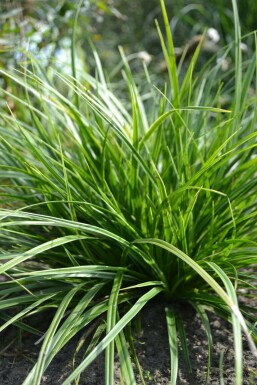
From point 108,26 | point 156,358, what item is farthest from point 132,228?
point 108,26

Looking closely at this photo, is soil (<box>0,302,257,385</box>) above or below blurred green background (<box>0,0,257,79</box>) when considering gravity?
below

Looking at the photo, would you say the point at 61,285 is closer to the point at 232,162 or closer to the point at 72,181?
the point at 72,181

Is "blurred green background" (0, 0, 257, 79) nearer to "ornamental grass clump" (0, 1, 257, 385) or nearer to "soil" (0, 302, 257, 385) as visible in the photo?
"ornamental grass clump" (0, 1, 257, 385)

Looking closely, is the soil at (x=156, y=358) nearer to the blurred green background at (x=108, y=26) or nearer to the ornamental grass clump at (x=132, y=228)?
the ornamental grass clump at (x=132, y=228)

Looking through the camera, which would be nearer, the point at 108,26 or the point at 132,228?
the point at 132,228

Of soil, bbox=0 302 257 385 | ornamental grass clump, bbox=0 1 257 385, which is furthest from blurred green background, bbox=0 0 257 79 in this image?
soil, bbox=0 302 257 385

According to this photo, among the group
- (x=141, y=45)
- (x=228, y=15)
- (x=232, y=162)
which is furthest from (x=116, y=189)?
(x=141, y=45)

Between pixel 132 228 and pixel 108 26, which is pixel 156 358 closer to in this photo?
pixel 132 228

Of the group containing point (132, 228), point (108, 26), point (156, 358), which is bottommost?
point (156, 358)

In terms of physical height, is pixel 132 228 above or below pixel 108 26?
below
